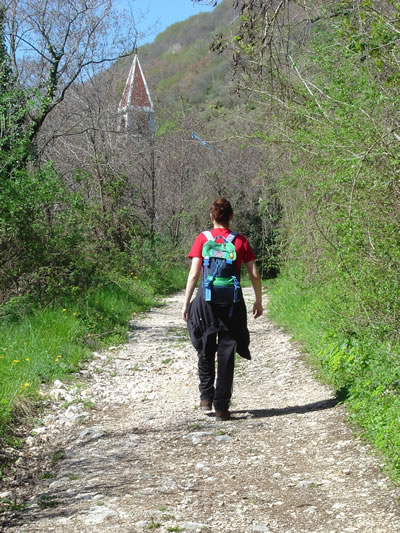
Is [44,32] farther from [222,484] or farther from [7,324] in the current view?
[222,484]

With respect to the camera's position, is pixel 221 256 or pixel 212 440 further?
pixel 221 256

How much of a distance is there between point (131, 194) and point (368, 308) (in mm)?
13096

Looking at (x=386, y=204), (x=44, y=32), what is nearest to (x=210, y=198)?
(x=44, y=32)

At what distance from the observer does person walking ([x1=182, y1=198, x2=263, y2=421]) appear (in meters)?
5.59

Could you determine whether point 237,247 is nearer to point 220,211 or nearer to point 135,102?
point 220,211

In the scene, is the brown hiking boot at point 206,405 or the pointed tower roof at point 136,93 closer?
the brown hiking boot at point 206,405

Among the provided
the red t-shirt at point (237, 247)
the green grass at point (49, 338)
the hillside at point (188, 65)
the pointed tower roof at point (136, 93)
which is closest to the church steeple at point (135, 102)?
the pointed tower roof at point (136, 93)

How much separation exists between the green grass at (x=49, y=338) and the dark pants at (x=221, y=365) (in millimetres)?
1835

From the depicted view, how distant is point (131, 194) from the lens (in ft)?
59.5

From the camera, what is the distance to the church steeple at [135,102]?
60.2 ft

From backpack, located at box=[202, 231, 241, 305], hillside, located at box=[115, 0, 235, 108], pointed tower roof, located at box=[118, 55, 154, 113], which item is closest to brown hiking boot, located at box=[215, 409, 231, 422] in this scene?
backpack, located at box=[202, 231, 241, 305]

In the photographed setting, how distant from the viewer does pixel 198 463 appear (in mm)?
4719

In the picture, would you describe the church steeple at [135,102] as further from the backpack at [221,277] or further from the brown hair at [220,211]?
the backpack at [221,277]

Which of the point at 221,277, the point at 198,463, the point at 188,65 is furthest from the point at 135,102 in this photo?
the point at 188,65
